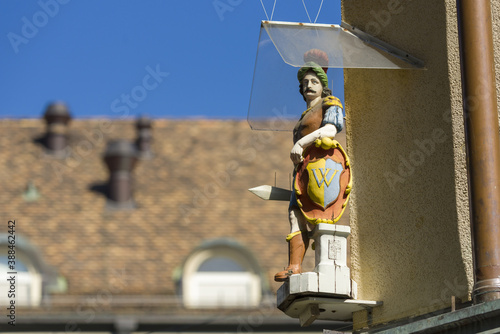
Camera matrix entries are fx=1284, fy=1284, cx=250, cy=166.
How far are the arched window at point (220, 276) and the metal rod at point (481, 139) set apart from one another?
16839 millimetres

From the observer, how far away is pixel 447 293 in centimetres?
795

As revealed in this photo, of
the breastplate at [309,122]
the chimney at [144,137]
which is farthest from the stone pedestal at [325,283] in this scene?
the chimney at [144,137]

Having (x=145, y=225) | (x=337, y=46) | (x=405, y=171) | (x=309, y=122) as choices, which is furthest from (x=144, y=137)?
(x=405, y=171)

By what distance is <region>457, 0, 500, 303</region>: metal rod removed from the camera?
7516 mm

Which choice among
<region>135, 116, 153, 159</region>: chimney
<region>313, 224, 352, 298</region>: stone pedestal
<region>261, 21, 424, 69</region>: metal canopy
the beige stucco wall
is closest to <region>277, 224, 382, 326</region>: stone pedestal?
<region>313, 224, 352, 298</region>: stone pedestal

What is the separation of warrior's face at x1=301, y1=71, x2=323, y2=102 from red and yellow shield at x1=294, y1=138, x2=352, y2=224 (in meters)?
0.57

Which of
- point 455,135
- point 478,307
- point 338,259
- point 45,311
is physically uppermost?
point 45,311

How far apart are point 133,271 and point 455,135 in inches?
682

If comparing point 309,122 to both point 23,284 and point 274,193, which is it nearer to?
point 274,193

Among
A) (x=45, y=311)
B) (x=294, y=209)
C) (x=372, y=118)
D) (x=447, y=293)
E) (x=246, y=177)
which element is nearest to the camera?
(x=447, y=293)

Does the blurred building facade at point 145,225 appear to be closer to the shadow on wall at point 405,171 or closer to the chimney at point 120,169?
the chimney at point 120,169

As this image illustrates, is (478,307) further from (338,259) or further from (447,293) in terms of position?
(338,259)

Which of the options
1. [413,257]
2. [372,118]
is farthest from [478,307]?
[372,118]

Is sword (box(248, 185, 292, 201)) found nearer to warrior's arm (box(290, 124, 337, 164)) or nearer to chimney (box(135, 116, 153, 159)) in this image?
warrior's arm (box(290, 124, 337, 164))
